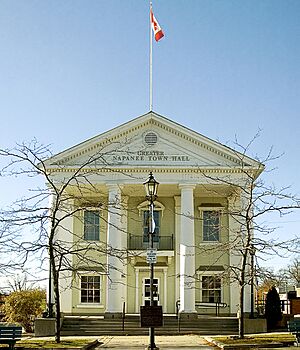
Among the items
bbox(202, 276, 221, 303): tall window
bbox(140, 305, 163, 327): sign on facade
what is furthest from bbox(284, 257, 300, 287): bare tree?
bbox(140, 305, 163, 327): sign on facade

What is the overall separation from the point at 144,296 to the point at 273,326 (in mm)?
9974

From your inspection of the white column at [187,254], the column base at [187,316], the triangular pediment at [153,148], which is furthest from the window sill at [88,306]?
the triangular pediment at [153,148]

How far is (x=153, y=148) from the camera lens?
36375 mm

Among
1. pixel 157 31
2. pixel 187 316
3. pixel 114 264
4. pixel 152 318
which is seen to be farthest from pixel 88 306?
pixel 152 318

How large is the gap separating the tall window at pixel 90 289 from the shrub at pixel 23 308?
5.54 meters

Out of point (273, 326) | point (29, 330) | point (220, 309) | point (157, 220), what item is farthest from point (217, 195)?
point (29, 330)

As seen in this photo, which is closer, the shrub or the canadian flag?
the shrub

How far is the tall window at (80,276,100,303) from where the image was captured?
40.3 meters

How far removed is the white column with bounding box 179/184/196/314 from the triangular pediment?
173 cm

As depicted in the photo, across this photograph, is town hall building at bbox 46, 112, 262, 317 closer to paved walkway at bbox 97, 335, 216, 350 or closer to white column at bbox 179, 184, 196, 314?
white column at bbox 179, 184, 196, 314

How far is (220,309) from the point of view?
3978 cm

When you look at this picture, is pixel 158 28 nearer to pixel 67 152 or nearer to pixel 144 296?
pixel 67 152

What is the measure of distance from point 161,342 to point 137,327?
644 cm

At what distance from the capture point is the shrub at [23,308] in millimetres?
34219
